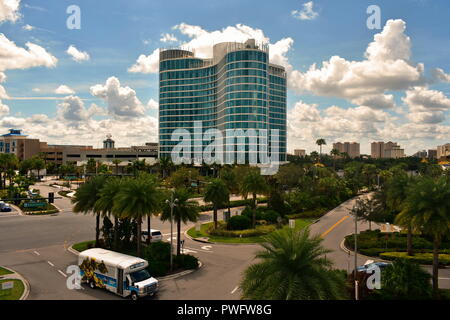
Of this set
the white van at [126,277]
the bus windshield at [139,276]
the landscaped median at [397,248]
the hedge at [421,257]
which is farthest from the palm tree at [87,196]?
the hedge at [421,257]

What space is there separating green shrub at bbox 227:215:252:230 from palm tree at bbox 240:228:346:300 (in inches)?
1159

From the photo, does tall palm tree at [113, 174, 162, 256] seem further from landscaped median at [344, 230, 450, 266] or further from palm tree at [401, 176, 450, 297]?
landscaped median at [344, 230, 450, 266]

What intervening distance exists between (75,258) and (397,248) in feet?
116

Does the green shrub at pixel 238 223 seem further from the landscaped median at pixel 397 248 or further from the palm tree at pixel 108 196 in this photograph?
the palm tree at pixel 108 196

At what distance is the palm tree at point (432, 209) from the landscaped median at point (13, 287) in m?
28.8

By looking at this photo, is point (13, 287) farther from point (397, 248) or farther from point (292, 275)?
point (397, 248)

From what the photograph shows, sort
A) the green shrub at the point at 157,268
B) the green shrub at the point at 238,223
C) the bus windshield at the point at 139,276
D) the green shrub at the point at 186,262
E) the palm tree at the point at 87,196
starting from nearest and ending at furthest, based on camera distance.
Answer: the bus windshield at the point at 139,276, the green shrub at the point at 157,268, the green shrub at the point at 186,262, the palm tree at the point at 87,196, the green shrub at the point at 238,223

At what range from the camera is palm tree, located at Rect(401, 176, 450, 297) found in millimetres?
22625

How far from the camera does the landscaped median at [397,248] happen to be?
106ft

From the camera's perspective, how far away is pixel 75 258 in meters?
33.2

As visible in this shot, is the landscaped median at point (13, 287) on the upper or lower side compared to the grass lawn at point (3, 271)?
upper

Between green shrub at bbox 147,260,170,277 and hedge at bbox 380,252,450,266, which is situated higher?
green shrub at bbox 147,260,170,277

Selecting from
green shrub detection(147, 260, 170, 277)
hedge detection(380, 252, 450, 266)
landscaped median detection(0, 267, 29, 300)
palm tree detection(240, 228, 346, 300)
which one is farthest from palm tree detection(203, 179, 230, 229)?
palm tree detection(240, 228, 346, 300)
